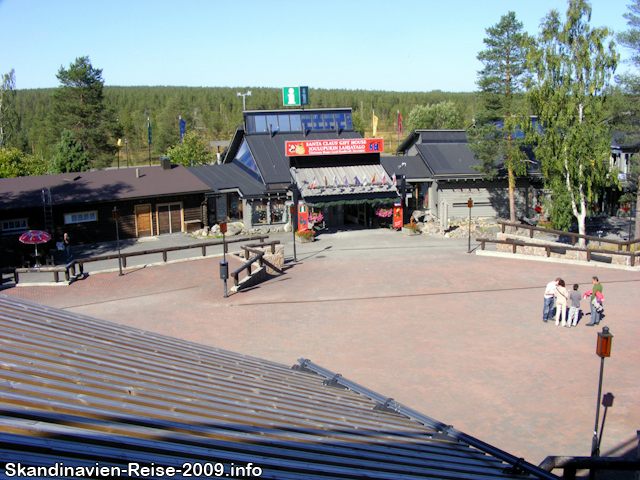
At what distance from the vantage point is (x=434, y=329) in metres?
16.1

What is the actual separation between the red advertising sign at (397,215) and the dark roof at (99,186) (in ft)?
40.4

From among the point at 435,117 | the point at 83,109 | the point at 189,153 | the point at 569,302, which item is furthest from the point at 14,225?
the point at 435,117

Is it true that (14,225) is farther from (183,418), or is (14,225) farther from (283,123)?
(183,418)

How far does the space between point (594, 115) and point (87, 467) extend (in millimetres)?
31593

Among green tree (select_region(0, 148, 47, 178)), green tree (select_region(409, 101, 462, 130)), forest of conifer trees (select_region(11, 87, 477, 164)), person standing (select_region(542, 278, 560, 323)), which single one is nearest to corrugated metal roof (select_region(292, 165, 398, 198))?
person standing (select_region(542, 278, 560, 323))

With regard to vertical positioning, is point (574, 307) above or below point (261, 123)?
below

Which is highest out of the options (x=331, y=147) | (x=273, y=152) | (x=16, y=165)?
(x=331, y=147)

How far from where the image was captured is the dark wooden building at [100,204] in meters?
28.3

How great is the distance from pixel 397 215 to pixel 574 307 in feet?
65.0

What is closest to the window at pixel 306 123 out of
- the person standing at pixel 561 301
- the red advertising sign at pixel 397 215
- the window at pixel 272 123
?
the window at pixel 272 123

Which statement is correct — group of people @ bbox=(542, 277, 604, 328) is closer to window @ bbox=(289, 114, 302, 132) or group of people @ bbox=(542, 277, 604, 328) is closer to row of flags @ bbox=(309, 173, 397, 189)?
row of flags @ bbox=(309, 173, 397, 189)

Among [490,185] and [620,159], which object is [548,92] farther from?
[620,159]

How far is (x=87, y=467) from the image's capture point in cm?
337

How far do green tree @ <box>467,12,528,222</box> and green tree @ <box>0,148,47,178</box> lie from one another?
35691mm
